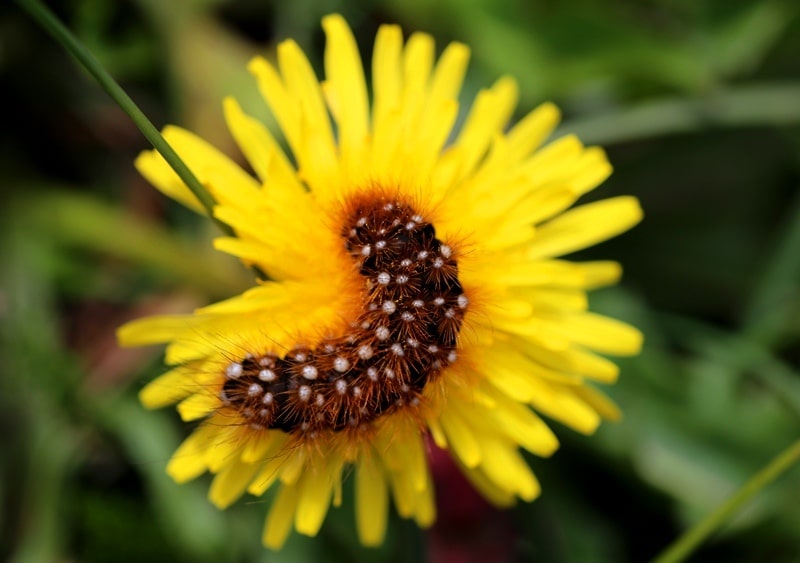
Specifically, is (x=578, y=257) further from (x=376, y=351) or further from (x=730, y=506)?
(x=376, y=351)

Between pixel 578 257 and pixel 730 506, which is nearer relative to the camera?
pixel 730 506

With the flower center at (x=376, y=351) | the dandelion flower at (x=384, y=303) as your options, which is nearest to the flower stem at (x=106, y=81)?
the dandelion flower at (x=384, y=303)

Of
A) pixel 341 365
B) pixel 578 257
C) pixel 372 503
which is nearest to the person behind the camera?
pixel 341 365

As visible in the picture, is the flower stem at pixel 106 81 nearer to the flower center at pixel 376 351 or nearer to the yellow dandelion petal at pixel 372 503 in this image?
the flower center at pixel 376 351

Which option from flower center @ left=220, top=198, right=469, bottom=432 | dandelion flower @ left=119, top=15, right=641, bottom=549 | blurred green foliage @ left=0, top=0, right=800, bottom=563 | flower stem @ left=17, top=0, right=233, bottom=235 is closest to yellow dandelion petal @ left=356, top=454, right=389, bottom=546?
dandelion flower @ left=119, top=15, right=641, bottom=549

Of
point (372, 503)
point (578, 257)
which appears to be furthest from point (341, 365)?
point (578, 257)

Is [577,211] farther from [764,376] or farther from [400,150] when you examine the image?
[764,376]

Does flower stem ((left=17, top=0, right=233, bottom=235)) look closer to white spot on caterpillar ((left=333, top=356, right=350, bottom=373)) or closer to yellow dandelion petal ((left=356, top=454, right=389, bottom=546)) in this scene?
white spot on caterpillar ((left=333, top=356, right=350, bottom=373))
